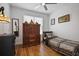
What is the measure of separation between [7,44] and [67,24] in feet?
3.66

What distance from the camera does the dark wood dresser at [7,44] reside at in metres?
1.34

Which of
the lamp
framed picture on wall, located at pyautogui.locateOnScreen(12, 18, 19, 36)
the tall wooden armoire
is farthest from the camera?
the tall wooden armoire

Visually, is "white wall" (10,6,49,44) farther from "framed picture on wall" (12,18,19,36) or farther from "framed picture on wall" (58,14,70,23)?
"framed picture on wall" (58,14,70,23)

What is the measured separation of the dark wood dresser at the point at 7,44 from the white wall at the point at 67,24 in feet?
2.52

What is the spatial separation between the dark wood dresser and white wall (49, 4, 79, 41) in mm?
767

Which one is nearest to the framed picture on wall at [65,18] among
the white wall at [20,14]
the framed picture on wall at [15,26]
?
the white wall at [20,14]

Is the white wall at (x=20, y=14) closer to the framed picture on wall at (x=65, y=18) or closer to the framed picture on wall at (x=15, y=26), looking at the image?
the framed picture on wall at (x=15, y=26)

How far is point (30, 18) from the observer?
5.07 feet

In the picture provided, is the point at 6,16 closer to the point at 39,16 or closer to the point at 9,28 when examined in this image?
the point at 9,28

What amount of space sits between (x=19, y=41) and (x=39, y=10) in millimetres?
693

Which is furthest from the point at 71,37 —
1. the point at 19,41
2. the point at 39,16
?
the point at 19,41

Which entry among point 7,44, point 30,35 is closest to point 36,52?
point 7,44

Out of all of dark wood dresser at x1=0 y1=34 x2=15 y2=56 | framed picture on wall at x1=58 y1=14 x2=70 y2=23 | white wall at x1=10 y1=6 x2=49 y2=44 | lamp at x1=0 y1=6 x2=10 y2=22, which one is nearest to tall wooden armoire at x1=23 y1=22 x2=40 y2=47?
white wall at x1=10 y1=6 x2=49 y2=44

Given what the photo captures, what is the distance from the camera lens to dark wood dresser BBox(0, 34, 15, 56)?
1.34 m
